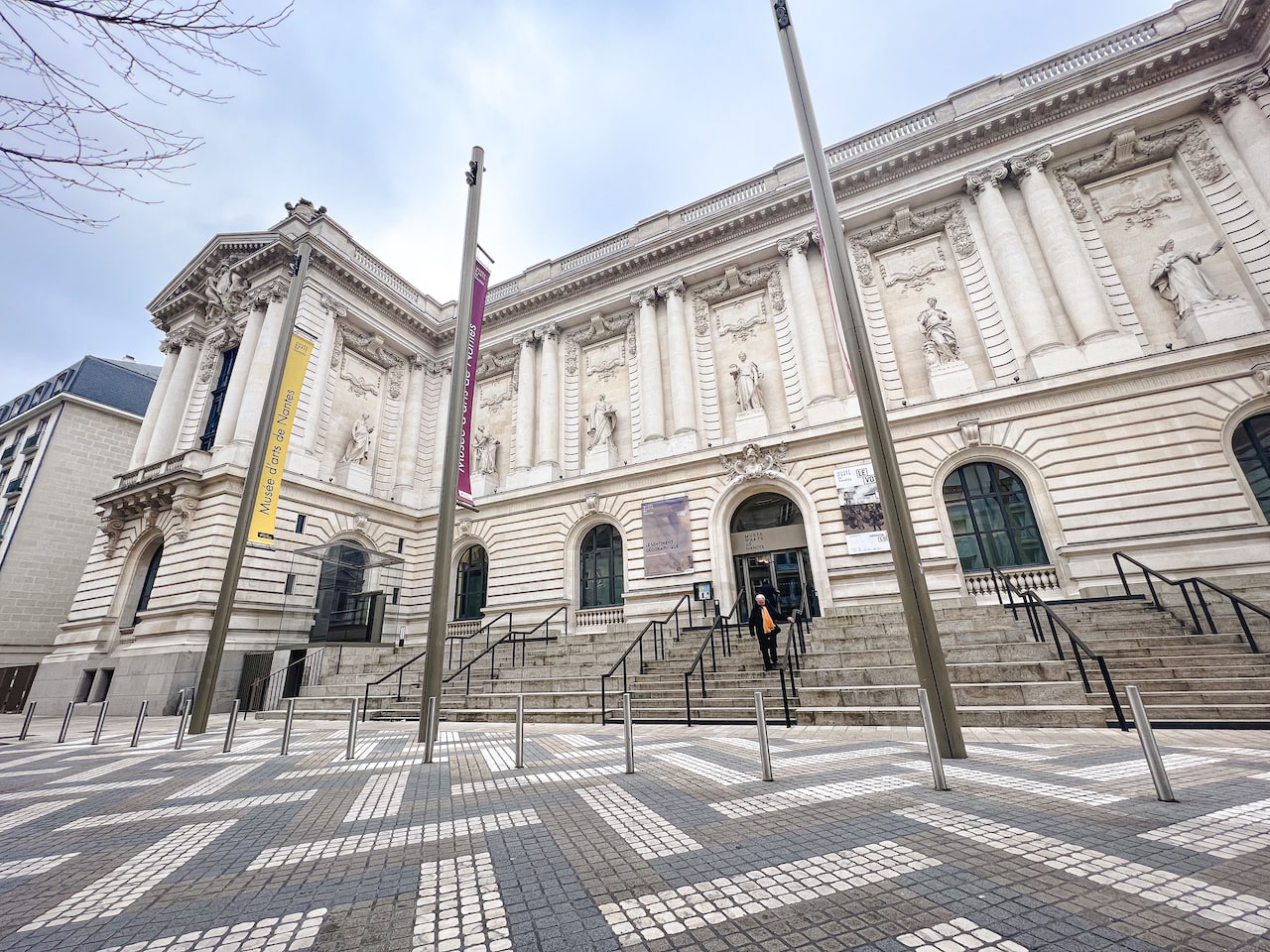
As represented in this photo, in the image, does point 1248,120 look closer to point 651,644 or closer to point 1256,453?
point 1256,453

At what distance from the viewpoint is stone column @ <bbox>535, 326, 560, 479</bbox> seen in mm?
20750

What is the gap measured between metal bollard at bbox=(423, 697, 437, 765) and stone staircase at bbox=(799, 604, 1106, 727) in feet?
16.2

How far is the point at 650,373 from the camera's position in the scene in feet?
64.2

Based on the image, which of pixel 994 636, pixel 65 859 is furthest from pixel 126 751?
pixel 994 636

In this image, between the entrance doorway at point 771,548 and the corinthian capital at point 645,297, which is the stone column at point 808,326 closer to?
the entrance doorway at point 771,548

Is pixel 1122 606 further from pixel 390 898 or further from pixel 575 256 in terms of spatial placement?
pixel 575 256

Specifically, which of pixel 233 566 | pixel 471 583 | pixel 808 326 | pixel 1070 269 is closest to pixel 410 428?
pixel 471 583

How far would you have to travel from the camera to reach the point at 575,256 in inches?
931

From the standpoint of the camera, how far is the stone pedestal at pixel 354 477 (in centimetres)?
2003

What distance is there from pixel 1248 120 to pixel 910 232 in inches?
317

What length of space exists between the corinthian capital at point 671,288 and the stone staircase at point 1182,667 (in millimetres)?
16068

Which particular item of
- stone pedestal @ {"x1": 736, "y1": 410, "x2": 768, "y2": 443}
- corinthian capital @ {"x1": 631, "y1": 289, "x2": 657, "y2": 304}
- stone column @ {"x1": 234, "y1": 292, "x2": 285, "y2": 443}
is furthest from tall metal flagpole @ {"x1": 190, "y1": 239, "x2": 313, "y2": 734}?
stone pedestal @ {"x1": 736, "y1": 410, "x2": 768, "y2": 443}

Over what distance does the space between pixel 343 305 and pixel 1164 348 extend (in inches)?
1075

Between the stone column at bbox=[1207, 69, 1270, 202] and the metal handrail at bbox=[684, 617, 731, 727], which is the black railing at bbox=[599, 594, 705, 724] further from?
the stone column at bbox=[1207, 69, 1270, 202]
